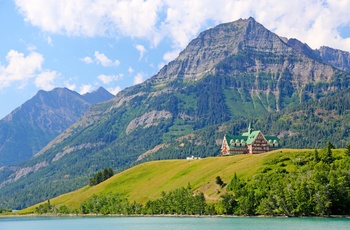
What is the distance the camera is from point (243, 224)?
5822 inches

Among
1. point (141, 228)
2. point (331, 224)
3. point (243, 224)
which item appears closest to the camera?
point (331, 224)

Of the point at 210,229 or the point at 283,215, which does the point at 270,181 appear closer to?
the point at 283,215

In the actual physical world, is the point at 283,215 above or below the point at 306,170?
below

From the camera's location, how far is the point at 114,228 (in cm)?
16100

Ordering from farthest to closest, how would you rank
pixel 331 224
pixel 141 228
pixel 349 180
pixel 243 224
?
pixel 349 180
pixel 141 228
pixel 243 224
pixel 331 224

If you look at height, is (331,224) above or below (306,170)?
below

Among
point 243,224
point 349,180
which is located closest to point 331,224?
point 243,224

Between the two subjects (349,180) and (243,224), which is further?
(349,180)

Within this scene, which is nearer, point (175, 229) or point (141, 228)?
point (175, 229)

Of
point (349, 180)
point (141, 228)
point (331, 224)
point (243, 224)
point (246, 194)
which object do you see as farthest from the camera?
point (246, 194)

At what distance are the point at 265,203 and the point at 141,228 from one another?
42667mm

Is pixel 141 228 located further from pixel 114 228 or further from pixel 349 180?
pixel 349 180

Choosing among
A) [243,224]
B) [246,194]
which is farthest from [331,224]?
[246,194]

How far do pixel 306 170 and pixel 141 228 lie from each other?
2617 inches
